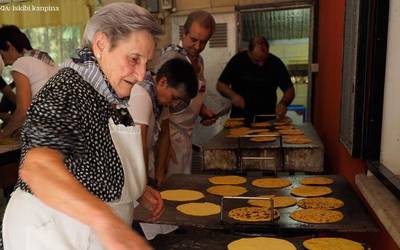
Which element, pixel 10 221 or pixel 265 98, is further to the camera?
pixel 265 98

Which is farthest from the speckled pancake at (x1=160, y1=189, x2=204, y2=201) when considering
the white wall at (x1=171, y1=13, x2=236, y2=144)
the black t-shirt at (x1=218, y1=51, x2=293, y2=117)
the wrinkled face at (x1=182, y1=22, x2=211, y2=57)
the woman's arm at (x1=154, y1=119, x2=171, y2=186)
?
the white wall at (x1=171, y1=13, x2=236, y2=144)

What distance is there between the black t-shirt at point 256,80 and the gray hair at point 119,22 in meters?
3.28

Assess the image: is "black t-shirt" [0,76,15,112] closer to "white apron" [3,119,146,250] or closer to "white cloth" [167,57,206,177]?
"white cloth" [167,57,206,177]

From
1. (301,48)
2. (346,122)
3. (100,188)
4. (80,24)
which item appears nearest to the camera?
(100,188)

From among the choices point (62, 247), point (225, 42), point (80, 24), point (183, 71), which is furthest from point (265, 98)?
point (62, 247)

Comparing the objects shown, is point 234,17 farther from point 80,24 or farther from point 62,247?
point 62,247

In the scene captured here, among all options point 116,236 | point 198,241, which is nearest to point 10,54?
point 198,241

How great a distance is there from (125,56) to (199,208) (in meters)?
1.03

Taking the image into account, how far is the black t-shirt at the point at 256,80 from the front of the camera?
4258 millimetres

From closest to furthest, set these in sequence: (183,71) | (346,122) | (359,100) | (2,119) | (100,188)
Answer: (100,188) → (359,100) → (183,71) → (346,122) → (2,119)

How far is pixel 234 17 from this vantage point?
470cm

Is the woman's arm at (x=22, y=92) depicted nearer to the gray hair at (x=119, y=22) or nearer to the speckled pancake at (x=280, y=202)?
the speckled pancake at (x=280, y=202)

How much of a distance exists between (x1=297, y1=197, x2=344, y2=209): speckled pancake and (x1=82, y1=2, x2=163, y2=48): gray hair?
1.24 metres

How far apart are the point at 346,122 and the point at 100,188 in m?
1.63
